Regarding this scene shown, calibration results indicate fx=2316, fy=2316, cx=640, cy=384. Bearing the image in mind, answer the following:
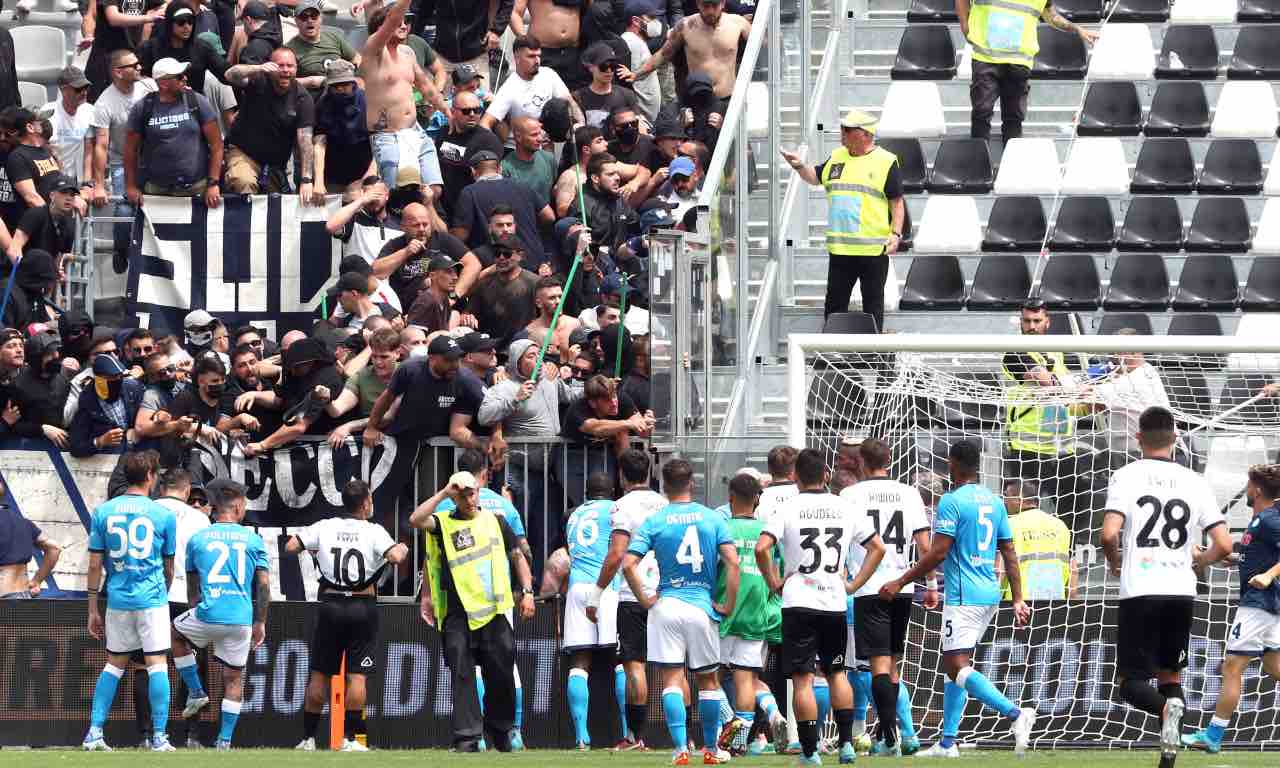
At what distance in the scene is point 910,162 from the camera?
61.8 ft

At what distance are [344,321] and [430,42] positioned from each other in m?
4.92

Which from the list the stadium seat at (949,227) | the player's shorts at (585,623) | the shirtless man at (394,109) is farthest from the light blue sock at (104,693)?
the stadium seat at (949,227)

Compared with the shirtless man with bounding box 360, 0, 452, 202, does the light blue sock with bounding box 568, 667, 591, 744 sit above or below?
below

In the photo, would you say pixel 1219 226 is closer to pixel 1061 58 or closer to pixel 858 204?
pixel 1061 58

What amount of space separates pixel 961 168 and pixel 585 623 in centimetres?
579

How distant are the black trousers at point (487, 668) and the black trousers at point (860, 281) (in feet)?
11.8

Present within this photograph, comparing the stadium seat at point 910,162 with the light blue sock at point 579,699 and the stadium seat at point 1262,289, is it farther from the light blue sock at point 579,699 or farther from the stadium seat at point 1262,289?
the light blue sock at point 579,699

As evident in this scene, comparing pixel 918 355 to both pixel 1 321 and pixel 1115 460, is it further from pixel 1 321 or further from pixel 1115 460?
pixel 1 321

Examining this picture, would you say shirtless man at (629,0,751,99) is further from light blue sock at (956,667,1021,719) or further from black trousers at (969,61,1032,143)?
light blue sock at (956,667,1021,719)

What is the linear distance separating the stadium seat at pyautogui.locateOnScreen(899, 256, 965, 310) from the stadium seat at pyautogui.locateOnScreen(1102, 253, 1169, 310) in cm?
115

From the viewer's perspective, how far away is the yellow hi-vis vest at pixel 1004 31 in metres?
18.5

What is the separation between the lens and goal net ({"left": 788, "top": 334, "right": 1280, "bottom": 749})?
50.5 feet

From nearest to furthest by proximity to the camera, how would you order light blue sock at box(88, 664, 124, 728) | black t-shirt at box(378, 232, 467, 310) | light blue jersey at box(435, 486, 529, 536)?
light blue jersey at box(435, 486, 529, 536)
light blue sock at box(88, 664, 124, 728)
black t-shirt at box(378, 232, 467, 310)

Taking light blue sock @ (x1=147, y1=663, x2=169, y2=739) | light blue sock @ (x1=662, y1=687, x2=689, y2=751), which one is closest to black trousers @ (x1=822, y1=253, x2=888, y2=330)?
light blue sock @ (x1=662, y1=687, x2=689, y2=751)
